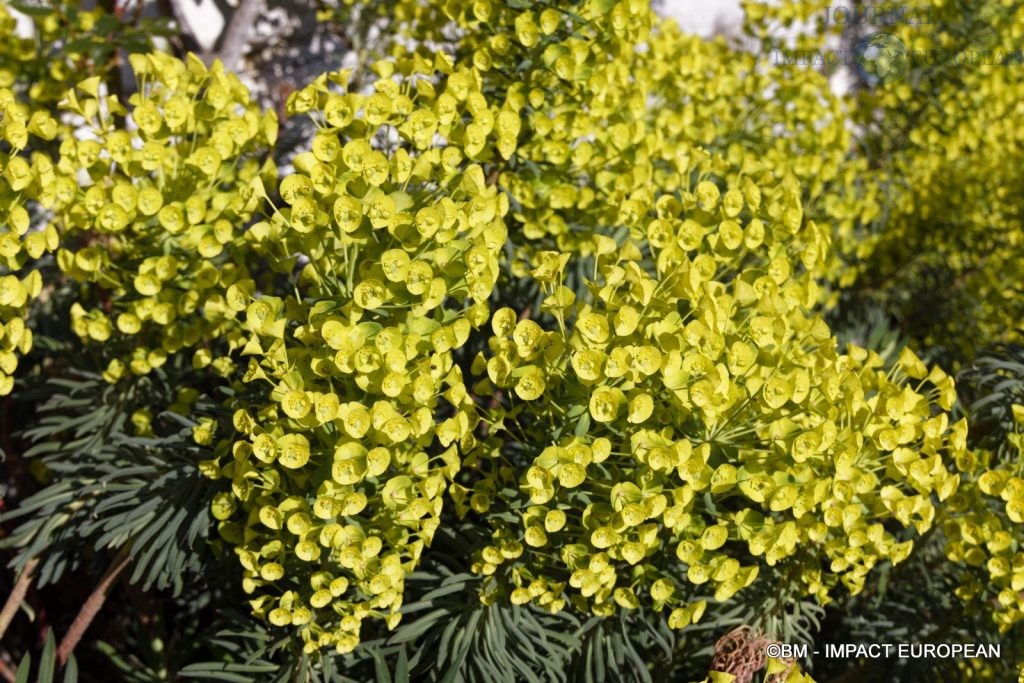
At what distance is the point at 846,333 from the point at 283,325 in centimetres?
135

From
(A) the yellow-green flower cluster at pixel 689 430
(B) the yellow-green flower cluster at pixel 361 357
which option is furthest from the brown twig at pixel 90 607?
(A) the yellow-green flower cluster at pixel 689 430

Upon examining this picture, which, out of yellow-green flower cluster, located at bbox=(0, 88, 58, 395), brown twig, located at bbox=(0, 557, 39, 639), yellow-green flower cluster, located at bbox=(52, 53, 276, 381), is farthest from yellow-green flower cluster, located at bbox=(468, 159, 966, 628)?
brown twig, located at bbox=(0, 557, 39, 639)

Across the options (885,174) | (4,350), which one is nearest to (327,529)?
(4,350)

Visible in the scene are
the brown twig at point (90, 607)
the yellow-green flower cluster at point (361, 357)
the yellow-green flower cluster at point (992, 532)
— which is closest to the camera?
the yellow-green flower cluster at point (361, 357)

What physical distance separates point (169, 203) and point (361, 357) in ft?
1.45

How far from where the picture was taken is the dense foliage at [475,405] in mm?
985

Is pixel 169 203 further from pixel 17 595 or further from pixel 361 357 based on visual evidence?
pixel 17 595

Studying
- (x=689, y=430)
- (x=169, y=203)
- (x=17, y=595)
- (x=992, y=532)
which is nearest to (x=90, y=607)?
(x=17, y=595)

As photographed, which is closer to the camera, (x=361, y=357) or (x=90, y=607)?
(x=361, y=357)

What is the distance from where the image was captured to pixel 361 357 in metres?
0.92

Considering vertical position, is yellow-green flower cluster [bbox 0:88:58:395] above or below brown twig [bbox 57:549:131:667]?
above

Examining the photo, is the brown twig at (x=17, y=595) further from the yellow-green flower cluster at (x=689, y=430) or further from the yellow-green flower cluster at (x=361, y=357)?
the yellow-green flower cluster at (x=689, y=430)

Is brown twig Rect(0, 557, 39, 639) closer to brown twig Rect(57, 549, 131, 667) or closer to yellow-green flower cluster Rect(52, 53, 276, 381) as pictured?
brown twig Rect(57, 549, 131, 667)

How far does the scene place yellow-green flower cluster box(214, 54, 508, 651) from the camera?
3.10 feet
